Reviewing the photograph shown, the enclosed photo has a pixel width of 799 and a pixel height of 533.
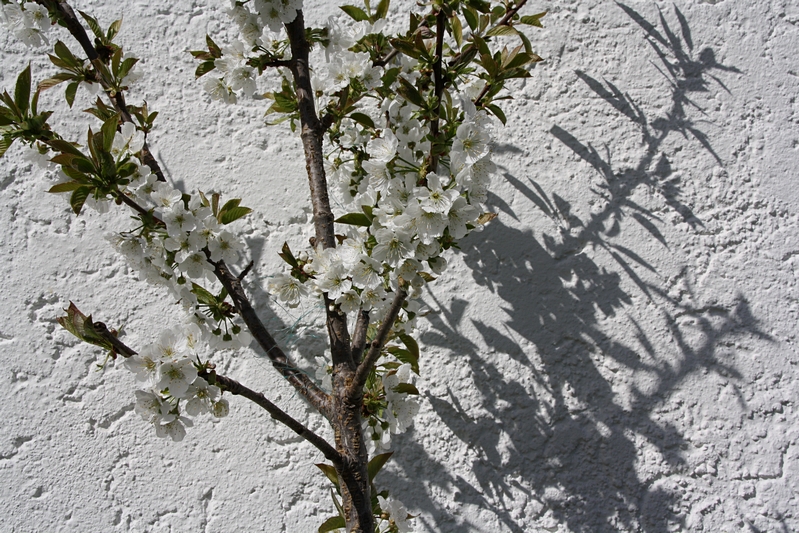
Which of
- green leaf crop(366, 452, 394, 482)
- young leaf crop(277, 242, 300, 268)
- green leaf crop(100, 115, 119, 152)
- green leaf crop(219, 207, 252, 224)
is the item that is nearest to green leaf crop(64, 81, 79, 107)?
green leaf crop(100, 115, 119, 152)

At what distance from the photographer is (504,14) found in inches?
43.5

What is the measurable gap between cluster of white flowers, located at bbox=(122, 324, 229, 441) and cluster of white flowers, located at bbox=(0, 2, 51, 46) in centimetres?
Answer: 61

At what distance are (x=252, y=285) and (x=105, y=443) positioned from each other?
513mm

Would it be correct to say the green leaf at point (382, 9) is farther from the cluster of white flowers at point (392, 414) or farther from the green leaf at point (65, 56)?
the cluster of white flowers at point (392, 414)

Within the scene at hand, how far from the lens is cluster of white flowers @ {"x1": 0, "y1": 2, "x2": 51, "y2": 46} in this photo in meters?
1.04

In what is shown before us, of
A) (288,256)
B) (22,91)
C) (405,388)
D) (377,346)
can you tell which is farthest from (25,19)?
(405,388)

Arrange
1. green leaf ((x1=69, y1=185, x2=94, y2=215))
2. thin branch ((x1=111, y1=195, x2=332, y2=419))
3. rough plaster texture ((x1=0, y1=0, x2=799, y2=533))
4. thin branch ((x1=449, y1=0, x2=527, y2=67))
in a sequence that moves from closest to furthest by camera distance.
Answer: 1. green leaf ((x1=69, y1=185, x2=94, y2=215))
2. thin branch ((x1=449, y1=0, x2=527, y2=67))
3. thin branch ((x1=111, y1=195, x2=332, y2=419))
4. rough plaster texture ((x1=0, y1=0, x2=799, y2=533))

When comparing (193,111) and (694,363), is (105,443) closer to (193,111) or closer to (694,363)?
(193,111)

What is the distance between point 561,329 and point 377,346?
1.95ft

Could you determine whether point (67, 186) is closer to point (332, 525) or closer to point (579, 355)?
point (332, 525)

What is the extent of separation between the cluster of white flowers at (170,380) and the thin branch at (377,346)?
9.3 inches

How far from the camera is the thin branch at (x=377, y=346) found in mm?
942

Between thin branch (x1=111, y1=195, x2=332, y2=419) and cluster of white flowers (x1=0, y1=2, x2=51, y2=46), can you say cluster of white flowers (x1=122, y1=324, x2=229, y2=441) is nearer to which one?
thin branch (x1=111, y1=195, x2=332, y2=419)

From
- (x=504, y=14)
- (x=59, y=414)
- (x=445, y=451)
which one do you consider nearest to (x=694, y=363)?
(x=445, y=451)
